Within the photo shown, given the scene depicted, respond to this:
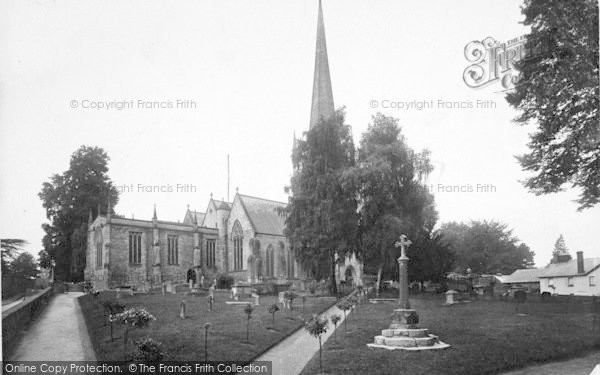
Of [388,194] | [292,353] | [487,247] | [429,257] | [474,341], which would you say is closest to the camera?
[292,353]

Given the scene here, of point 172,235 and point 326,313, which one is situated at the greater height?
point 172,235

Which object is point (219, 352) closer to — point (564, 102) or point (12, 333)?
point (12, 333)

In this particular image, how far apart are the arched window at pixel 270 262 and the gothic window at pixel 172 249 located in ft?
28.6

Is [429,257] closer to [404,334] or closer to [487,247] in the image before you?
[487,247]

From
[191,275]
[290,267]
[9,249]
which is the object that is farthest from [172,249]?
[9,249]

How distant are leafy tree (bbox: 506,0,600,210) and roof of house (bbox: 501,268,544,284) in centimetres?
1135

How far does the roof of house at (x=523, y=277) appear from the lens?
73.1ft

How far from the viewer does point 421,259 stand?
2458 centimetres

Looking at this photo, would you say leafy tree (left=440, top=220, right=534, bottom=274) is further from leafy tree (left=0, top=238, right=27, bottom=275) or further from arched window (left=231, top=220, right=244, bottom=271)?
arched window (left=231, top=220, right=244, bottom=271)

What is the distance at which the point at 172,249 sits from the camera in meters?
29.6

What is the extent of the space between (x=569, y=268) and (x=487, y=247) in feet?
12.4

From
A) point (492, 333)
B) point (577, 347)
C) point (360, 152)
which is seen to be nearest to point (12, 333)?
point (492, 333)

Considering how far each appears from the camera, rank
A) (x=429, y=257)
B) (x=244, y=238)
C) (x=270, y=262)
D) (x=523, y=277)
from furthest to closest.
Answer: (x=270, y=262)
(x=244, y=238)
(x=429, y=257)
(x=523, y=277)

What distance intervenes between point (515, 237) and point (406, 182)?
9137mm
